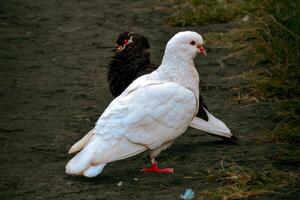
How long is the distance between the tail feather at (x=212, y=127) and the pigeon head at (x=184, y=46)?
51 cm

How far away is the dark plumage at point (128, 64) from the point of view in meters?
6.50

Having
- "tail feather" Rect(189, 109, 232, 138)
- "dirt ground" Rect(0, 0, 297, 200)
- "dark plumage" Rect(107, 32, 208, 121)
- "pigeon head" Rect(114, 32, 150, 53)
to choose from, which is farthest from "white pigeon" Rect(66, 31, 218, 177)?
"pigeon head" Rect(114, 32, 150, 53)

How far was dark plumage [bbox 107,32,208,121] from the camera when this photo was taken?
650 cm

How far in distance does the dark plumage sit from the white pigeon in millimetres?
845

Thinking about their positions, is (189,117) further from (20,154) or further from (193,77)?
(20,154)

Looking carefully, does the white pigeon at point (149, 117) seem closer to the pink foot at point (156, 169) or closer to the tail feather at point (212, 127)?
the pink foot at point (156, 169)

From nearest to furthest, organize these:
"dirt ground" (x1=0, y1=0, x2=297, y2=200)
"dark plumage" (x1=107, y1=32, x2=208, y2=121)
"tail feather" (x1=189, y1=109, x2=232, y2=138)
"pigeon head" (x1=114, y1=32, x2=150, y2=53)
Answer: "dirt ground" (x1=0, y1=0, x2=297, y2=200)
"tail feather" (x1=189, y1=109, x2=232, y2=138)
"dark plumage" (x1=107, y1=32, x2=208, y2=121)
"pigeon head" (x1=114, y1=32, x2=150, y2=53)

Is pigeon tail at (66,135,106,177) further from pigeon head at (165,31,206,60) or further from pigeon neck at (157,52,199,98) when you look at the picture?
pigeon head at (165,31,206,60)

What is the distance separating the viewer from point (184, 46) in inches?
221

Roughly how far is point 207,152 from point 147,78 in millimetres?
678

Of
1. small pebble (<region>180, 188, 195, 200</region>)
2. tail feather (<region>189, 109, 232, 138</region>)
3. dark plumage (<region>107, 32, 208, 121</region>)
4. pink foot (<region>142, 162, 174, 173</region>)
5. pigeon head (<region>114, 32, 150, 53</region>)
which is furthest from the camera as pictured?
pigeon head (<region>114, 32, 150, 53</region>)

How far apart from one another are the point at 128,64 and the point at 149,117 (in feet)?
4.51

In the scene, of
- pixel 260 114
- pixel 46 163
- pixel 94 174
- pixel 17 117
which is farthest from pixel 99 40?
pixel 94 174

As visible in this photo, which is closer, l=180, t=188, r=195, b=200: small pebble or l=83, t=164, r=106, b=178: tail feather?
l=180, t=188, r=195, b=200: small pebble
